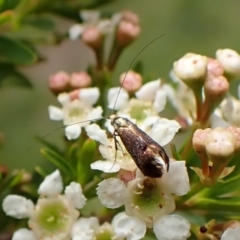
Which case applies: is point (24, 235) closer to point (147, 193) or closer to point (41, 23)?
point (147, 193)

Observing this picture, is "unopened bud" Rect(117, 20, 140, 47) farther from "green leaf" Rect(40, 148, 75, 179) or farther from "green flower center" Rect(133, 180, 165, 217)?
"green flower center" Rect(133, 180, 165, 217)

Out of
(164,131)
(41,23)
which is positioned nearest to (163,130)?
(164,131)

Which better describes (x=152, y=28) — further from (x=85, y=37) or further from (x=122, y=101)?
(x=122, y=101)

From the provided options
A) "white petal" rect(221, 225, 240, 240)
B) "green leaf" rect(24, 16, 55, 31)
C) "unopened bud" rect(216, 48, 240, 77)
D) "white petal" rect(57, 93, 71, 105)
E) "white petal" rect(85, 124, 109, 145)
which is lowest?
"white petal" rect(221, 225, 240, 240)

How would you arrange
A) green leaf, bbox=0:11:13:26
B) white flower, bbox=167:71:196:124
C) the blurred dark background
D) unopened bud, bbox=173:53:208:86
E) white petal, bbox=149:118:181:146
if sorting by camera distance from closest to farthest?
white petal, bbox=149:118:181:146 → unopened bud, bbox=173:53:208:86 → green leaf, bbox=0:11:13:26 → white flower, bbox=167:71:196:124 → the blurred dark background

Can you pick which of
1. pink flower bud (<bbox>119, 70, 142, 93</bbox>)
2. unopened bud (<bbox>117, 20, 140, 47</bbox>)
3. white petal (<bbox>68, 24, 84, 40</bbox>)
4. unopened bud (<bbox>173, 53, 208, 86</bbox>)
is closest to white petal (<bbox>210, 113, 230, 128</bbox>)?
unopened bud (<bbox>173, 53, 208, 86</bbox>)

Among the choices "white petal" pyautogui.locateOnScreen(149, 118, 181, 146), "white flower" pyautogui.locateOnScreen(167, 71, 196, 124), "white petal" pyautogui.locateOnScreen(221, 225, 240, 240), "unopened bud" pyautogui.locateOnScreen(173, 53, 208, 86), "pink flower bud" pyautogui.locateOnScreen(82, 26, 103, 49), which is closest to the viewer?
"white petal" pyautogui.locateOnScreen(221, 225, 240, 240)
